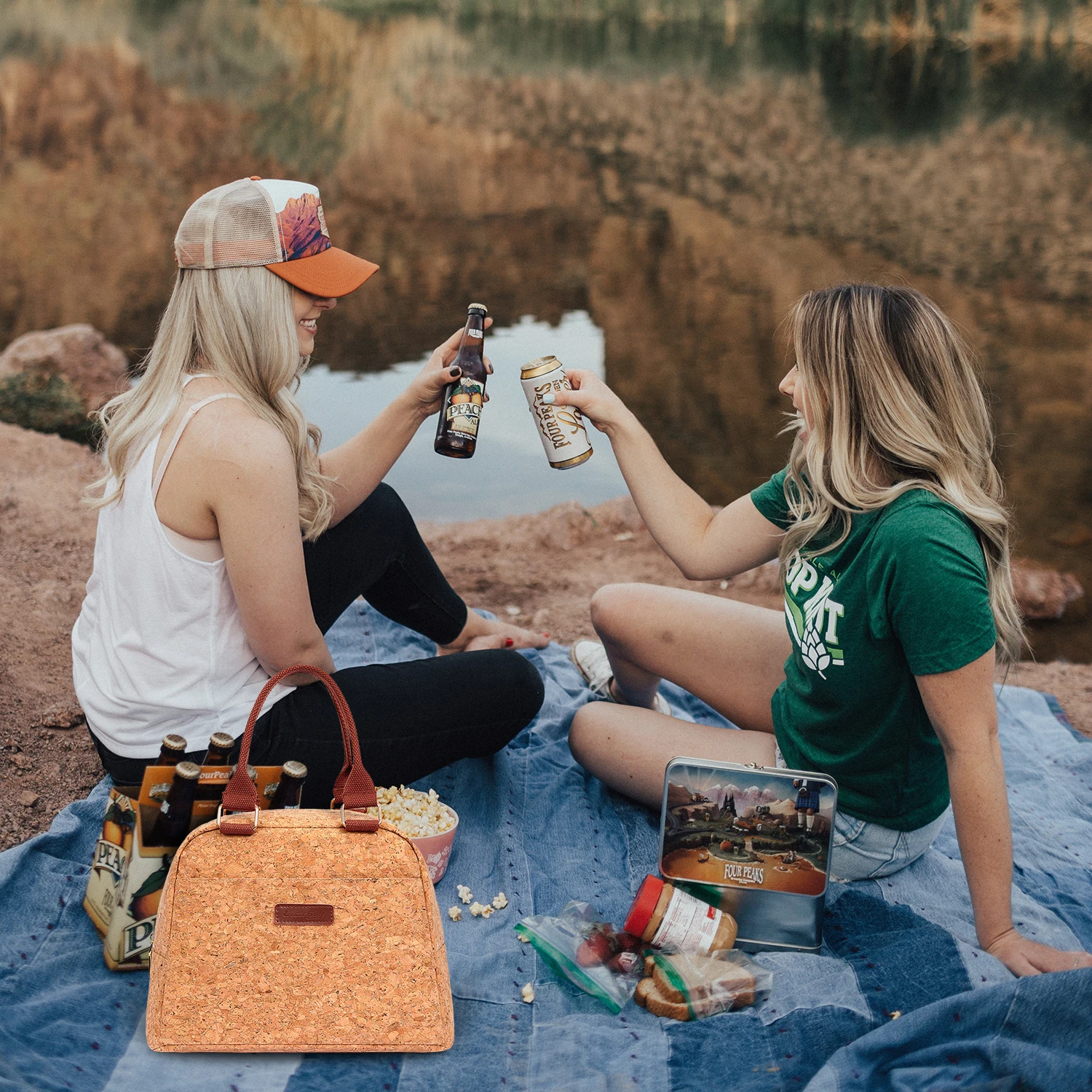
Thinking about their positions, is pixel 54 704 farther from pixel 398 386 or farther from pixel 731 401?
pixel 731 401

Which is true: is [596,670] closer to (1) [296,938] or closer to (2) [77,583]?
(1) [296,938]

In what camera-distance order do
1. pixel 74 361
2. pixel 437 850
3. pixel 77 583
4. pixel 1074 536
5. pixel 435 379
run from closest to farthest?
1. pixel 437 850
2. pixel 435 379
3. pixel 77 583
4. pixel 1074 536
5. pixel 74 361

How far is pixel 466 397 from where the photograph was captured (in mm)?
2051

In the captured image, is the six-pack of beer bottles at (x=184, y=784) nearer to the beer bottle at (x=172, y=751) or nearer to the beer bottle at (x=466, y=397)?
the beer bottle at (x=172, y=751)

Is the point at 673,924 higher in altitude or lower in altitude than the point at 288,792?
lower

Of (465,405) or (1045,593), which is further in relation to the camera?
(1045,593)

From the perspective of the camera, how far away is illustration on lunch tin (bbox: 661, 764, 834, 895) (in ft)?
5.66

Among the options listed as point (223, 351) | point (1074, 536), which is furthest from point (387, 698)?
point (1074, 536)

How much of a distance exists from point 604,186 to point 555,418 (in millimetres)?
8503

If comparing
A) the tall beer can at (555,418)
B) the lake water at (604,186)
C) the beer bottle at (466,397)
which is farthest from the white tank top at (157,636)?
the lake water at (604,186)

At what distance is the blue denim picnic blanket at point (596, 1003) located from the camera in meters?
1.35

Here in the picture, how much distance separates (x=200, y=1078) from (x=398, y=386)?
15.0ft

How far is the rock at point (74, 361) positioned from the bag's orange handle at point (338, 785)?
3.94 m

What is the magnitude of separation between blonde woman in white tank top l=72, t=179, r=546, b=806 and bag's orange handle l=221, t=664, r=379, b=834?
26 cm
